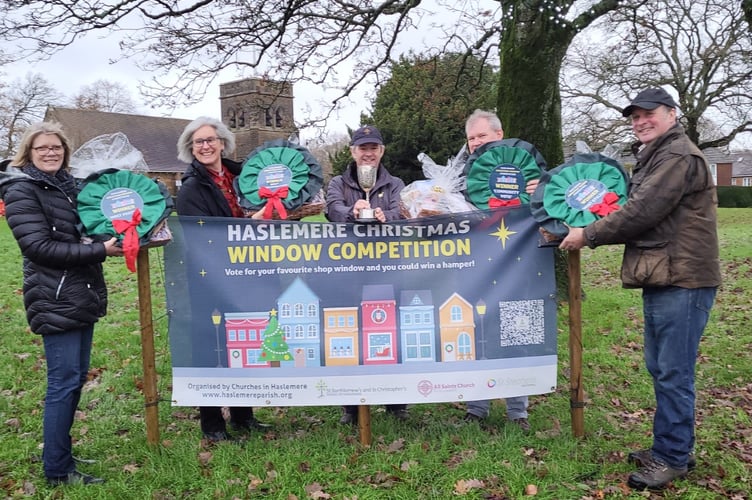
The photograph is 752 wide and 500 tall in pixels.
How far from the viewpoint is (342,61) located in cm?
1146

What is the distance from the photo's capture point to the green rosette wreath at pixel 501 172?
438 centimetres

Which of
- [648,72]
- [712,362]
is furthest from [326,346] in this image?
[648,72]

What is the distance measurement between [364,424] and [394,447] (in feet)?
0.89

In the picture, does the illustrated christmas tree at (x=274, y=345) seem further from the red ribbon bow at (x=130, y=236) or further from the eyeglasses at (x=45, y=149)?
the eyeglasses at (x=45, y=149)

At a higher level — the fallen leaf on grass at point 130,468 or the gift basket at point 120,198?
the gift basket at point 120,198

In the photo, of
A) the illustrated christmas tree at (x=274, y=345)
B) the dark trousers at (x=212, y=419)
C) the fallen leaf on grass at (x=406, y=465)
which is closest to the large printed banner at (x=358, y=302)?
the illustrated christmas tree at (x=274, y=345)

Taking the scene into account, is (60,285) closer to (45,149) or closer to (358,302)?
(45,149)

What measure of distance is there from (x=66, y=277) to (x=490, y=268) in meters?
2.85

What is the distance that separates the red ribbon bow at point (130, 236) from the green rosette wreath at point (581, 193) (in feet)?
8.75

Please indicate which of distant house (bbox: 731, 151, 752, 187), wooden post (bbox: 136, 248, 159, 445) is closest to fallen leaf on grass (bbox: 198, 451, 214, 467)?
wooden post (bbox: 136, 248, 159, 445)

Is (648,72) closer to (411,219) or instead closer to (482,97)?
(482,97)

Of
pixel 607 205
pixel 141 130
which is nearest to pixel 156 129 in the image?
pixel 141 130

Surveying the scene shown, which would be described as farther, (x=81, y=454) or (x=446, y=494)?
(x=81, y=454)

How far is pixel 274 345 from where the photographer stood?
175 inches
